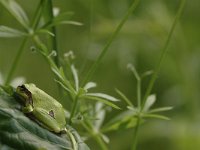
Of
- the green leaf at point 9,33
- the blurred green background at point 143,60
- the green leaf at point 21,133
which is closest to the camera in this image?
the green leaf at point 21,133

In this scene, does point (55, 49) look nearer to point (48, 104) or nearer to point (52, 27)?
point (52, 27)

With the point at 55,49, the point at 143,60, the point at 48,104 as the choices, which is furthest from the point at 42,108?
the point at 143,60

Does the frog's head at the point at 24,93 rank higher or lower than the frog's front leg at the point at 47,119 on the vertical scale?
higher

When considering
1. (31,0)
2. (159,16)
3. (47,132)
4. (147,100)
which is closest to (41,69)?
(31,0)

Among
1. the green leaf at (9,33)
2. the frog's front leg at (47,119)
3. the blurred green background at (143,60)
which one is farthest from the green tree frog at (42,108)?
the blurred green background at (143,60)

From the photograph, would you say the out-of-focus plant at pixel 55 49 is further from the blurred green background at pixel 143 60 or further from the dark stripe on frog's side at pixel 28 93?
the blurred green background at pixel 143 60

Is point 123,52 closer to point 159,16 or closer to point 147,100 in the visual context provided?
point 159,16

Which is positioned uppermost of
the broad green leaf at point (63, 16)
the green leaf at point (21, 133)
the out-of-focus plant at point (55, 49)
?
the broad green leaf at point (63, 16)

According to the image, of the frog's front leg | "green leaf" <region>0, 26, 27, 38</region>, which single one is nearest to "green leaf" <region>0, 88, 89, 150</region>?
the frog's front leg

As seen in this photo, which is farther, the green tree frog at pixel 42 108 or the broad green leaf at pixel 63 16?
the broad green leaf at pixel 63 16
